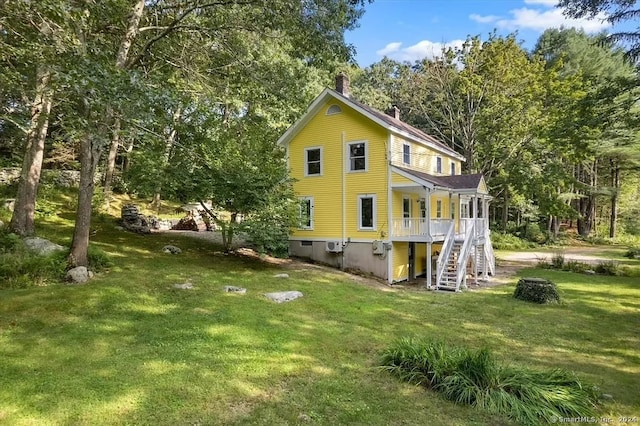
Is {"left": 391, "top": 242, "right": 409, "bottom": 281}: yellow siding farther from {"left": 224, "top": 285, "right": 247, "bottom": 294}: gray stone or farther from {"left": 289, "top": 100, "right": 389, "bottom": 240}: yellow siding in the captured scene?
{"left": 224, "top": 285, "right": 247, "bottom": 294}: gray stone

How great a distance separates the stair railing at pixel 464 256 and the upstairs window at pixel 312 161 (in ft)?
22.0

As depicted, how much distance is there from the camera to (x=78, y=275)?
924 cm

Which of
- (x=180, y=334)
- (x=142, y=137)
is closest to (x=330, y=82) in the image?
(x=142, y=137)

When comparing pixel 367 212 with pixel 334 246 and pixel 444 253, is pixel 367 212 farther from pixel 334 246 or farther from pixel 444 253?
pixel 444 253

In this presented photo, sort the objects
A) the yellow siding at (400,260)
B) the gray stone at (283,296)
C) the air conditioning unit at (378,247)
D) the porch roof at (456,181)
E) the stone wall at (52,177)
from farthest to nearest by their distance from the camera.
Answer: the stone wall at (52,177) < the yellow siding at (400,260) < the air conditioning unit at (378,247) < the porch roof at (456,181) < the gray stone at (283,296)

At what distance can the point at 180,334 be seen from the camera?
6.77m

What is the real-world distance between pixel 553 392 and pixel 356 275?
10.5 metres

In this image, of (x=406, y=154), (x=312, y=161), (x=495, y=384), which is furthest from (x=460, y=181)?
(x=495, y=384)

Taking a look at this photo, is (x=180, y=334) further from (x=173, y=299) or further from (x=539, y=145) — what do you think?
(x=539, y=145)

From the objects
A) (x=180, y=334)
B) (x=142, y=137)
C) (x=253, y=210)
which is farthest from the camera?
(x=253, y=210)

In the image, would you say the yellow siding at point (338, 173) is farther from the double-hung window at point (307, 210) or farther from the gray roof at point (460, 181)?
the gray roof at point (460, 181)

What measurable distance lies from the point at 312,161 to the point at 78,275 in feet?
34.9

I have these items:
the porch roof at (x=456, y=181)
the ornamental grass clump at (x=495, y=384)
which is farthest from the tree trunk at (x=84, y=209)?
the porch roof at (x=456, y=181)

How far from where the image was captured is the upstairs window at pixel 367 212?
16.0m
